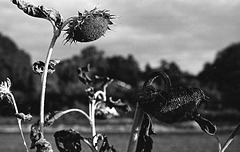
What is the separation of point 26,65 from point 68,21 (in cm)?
6600

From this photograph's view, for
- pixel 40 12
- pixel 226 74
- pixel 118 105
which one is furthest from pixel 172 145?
pixel 40 12

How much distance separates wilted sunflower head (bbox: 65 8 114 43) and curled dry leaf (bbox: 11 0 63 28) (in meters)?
0.04

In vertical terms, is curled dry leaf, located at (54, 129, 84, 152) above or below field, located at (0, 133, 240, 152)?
above

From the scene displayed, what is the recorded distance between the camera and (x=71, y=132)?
1.76 m

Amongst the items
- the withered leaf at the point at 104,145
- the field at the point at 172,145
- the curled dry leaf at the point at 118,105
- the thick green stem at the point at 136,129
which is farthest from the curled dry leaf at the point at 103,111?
the field at the point at 172,145

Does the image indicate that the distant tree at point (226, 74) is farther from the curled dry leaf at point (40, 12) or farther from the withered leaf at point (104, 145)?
the curled dry leaf at point (40, 12)

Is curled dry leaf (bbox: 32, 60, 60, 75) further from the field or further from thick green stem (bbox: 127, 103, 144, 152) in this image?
the field

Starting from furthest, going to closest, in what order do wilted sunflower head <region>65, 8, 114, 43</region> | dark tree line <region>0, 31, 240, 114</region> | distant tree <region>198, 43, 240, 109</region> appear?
1. dark tree line <region>0, 31, 240, 114</region>
2. distant tree <region>198, 43, 240, 109</region>
3. wilted sunflower head <region>65, 8, 114, 43</region>

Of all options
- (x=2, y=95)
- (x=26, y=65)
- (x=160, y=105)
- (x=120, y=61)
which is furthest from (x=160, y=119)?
(x=26, y=65)

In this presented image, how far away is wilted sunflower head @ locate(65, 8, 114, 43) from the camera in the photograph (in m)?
1.52

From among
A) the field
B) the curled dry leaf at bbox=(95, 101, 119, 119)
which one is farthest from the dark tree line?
the curled dry leaf at bbox=(95, 101, 119, 119)

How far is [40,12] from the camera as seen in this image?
1590mm

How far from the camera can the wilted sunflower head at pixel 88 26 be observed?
152 cm

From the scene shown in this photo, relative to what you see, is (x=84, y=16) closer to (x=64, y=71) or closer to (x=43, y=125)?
(x=43, y=125)
